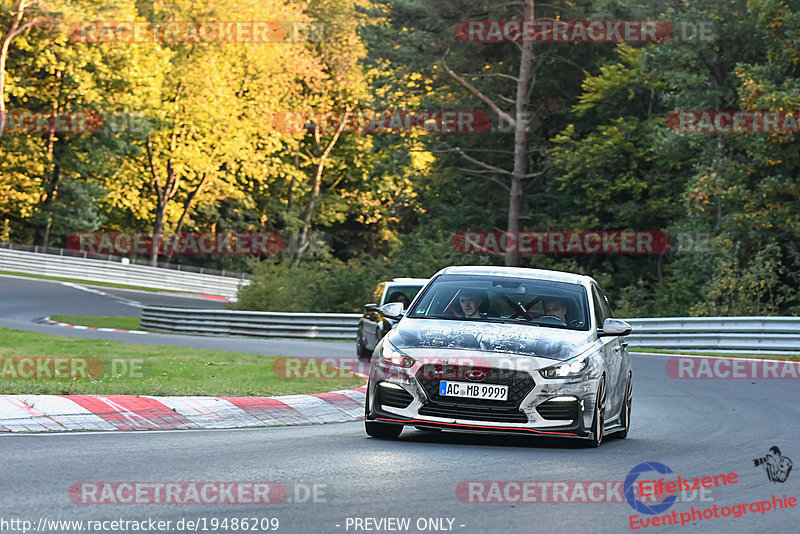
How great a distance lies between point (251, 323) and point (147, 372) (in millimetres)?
19579

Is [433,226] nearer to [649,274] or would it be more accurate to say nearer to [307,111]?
[649,274]

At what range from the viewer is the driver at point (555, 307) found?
11.6 meters

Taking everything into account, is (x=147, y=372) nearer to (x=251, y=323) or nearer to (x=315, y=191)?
(x=251, y=323)

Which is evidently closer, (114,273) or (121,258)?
(114,273)

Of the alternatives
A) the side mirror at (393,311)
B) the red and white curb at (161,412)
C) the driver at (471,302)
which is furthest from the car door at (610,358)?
the red and white curb at (161,412)

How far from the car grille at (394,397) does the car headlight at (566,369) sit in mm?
1109

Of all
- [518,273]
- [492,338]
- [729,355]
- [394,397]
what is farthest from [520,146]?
[394,397]

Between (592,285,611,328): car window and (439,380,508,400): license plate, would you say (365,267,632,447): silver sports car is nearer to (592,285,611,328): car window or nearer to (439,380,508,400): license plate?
(439,380,508,400): license plate

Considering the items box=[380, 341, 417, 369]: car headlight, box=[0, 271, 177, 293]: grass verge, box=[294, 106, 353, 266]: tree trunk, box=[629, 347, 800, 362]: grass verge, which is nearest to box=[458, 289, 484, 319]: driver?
box=[380, 341, 417, 369]: car headlight

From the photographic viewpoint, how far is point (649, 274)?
44438 mm

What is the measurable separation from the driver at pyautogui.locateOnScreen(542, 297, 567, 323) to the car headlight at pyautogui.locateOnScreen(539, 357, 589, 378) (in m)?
0.97

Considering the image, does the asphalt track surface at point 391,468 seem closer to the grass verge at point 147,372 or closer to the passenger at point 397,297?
the grass verge at point 147,372

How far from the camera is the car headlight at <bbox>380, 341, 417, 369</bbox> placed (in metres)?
10.5

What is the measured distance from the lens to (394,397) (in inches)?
415
